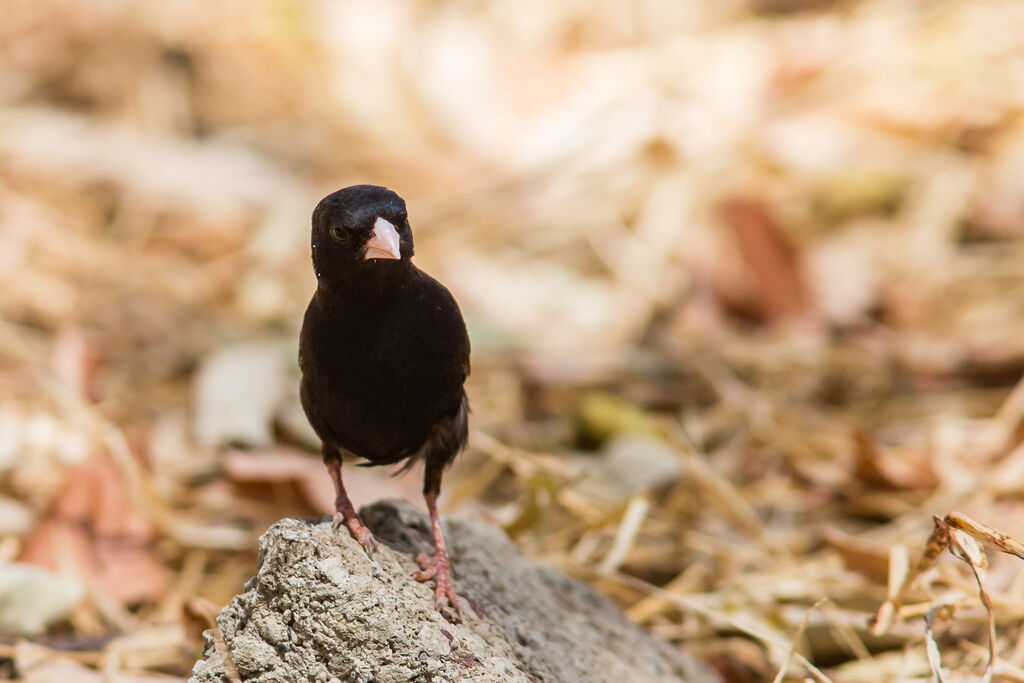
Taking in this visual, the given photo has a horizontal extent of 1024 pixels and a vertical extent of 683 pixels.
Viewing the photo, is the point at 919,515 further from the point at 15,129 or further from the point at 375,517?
the point at 15,129

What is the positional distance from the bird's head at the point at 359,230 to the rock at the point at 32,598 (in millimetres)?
1389

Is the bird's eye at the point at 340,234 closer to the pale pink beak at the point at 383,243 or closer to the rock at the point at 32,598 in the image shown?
the pale pink beak at the point at 383,243

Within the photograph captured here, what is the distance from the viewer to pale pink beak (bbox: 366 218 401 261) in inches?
105

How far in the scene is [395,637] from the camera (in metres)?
2.39

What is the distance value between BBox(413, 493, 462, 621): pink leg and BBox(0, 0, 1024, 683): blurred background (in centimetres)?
78

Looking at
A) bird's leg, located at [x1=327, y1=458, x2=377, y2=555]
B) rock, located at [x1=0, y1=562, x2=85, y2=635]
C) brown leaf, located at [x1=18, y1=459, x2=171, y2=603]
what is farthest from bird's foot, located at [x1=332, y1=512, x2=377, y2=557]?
brown leaf, located at [x1=18, y1=459, x2=171, y2=603]

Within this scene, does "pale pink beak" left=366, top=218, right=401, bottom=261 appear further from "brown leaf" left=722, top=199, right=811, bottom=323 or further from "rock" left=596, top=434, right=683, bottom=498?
"brown leaf" left=722, top=199, right=811, bottom=323

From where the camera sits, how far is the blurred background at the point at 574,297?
12.3 ft

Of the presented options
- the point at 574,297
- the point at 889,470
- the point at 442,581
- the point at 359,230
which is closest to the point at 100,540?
the point at 442,581

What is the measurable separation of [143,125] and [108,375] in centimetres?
324

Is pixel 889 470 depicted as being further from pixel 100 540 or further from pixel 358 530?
pixel 100 540

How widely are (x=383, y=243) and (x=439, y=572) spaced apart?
2.69 feet

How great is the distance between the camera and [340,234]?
2.75m

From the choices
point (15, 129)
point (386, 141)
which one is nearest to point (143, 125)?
point (15, 129)
